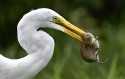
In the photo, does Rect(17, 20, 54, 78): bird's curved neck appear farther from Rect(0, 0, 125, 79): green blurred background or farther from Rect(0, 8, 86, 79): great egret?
Rect(0, 0, 125, 79): green blurred background

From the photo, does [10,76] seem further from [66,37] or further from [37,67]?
[66,37]

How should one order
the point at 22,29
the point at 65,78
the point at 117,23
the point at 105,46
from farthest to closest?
the point at 117,23
the point at 105,46
the point at 65,78
the point at 22,29

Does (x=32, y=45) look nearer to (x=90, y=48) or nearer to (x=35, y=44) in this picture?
(x=35, y=44)

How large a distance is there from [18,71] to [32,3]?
3.86 m

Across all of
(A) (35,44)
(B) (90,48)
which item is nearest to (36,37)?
(A) (35,44)

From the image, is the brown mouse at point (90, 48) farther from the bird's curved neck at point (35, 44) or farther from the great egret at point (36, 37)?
the bird's curved neck at point (35, 44)

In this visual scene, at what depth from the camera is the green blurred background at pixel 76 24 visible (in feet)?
22.5

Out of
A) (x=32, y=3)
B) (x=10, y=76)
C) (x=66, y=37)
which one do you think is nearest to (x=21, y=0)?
(x=32, y=3)

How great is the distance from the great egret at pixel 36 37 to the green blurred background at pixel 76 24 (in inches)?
99.0

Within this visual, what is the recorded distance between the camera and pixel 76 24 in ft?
26.0

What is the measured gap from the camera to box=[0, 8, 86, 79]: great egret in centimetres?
384

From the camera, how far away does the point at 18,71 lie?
3959mm

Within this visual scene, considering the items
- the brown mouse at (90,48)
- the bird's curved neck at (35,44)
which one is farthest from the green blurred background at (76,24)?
the bird's curved neck at (35,44)

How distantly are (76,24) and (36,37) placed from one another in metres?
4.08
